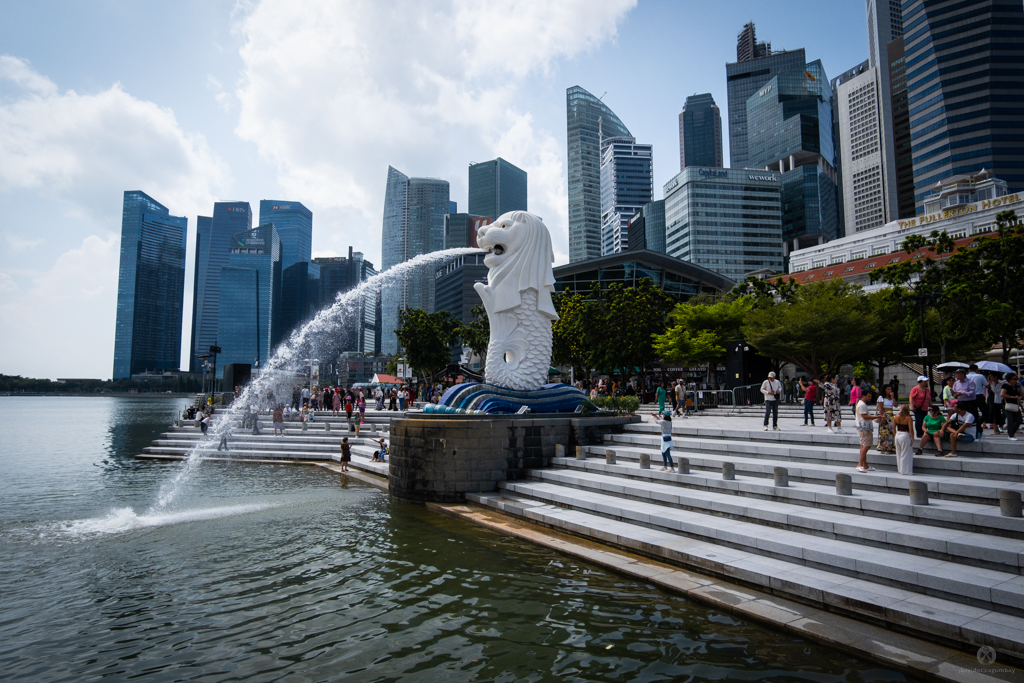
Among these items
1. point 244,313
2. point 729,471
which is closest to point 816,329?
point 729,471

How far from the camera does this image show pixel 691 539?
352 inches

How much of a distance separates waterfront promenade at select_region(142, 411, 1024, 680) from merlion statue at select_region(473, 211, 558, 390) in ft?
11.4

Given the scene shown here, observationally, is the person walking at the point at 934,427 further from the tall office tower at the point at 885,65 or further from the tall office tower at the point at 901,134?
the tall office tower at the point at 885,65

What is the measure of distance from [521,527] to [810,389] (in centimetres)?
944

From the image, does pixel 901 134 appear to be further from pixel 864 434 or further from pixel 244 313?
pixel 244 313

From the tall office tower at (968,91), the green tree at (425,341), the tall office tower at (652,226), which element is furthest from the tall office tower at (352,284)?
the tall office tower at (968,91)

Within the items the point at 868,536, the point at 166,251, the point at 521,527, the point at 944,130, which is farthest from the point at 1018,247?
the point at 166,251

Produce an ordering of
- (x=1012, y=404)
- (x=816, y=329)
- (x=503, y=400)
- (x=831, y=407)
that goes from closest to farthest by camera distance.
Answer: (x=1012, y=404) → (x=831, y=407) → (x=503, y=400) → (x=816, y=329)

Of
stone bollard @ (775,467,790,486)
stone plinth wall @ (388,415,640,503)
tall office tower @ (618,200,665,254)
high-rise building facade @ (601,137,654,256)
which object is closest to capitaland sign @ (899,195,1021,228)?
stone plinth wall @ (388,415,640,503)

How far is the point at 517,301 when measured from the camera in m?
16.0

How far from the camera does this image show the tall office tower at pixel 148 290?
173375 millimetres

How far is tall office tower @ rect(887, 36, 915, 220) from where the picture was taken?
132 metres

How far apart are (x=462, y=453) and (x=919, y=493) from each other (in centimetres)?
912

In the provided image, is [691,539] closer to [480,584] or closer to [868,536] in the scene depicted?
[868,536]
